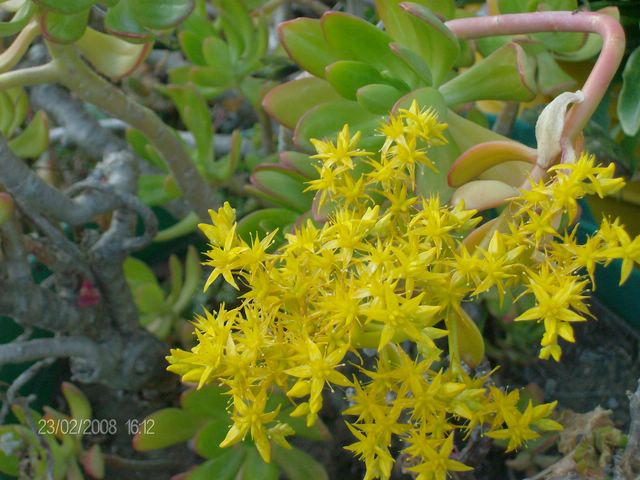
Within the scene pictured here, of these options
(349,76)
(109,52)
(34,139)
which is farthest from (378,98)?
(34,139)

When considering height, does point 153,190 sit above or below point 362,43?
below

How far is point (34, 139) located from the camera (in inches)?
43.0

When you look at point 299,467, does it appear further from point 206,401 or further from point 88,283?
point 88,283

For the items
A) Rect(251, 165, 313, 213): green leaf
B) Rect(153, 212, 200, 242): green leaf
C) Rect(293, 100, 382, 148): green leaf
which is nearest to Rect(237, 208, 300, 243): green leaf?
Rect(251, 165, 313, 213): green leaf

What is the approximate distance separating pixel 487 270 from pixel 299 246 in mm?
134

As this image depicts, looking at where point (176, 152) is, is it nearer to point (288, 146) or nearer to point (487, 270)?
point (288, 146)

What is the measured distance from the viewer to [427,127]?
609mm

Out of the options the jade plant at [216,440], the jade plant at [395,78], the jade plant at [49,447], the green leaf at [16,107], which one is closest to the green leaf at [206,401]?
the jade plant at [216,440]

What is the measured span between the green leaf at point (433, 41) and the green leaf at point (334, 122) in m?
0.08

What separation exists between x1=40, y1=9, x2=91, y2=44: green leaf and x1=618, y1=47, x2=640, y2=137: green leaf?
60cm

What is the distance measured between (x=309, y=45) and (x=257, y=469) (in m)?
0.50

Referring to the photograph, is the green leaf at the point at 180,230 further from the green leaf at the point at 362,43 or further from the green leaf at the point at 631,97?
the green leaf at the point at 631,97

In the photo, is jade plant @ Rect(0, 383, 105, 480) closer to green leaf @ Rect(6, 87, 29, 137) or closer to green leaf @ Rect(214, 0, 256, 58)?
green leaf @ Rect(6, 87, 29, 137)

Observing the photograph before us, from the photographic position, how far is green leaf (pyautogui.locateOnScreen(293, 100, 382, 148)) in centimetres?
78
